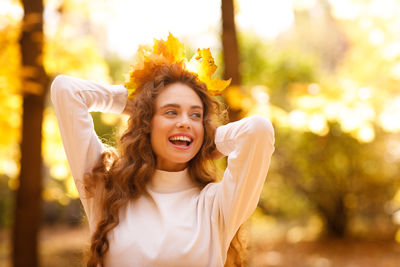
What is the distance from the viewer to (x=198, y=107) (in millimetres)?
1812

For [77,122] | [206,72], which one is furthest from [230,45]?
[77,122]

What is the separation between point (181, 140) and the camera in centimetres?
177

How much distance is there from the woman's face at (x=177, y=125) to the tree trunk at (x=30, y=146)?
3190mm

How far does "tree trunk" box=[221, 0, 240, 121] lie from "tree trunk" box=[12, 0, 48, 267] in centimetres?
227

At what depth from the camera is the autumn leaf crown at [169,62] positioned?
74.0 inches

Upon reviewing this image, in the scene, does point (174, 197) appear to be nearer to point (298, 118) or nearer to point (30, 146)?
point (298, 118)

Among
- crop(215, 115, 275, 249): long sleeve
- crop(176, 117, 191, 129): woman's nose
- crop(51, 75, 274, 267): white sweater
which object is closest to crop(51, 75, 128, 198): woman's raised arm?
crop(51, 75, 274, 267): white sweater

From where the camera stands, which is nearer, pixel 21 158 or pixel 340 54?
pixel 21 158

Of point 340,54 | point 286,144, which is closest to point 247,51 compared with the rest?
point 286,144

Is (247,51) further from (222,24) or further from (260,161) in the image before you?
(260,161)

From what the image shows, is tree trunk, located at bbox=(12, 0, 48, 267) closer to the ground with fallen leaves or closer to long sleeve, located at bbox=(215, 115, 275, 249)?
the ground with fallen leaves

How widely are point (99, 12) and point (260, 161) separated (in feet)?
16.6

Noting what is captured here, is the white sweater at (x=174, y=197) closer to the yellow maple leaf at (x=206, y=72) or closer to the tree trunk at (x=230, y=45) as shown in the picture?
→ the yellow maple leaf at (x=206, y=72)

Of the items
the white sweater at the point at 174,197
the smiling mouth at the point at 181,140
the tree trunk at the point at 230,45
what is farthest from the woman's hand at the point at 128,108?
the tree trunk at the point at 230,45
